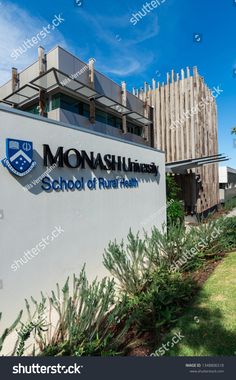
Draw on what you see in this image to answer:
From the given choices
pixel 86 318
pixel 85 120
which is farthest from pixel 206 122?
pixel 86 318

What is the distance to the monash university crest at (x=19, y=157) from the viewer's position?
13.0 feet

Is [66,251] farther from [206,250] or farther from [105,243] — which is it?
[206,250]

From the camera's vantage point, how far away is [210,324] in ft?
12.6

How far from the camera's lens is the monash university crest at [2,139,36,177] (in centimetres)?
397

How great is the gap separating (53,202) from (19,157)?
1.17 metres

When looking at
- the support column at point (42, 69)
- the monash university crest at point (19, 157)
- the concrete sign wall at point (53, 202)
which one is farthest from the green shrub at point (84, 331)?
the support column at point (42, 69)

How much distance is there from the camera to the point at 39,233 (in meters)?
4.49

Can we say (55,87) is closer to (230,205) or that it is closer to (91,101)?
(91,101)

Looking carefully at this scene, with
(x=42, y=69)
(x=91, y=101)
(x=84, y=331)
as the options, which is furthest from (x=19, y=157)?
(x=91, y=101)

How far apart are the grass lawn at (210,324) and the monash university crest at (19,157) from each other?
3845 mm

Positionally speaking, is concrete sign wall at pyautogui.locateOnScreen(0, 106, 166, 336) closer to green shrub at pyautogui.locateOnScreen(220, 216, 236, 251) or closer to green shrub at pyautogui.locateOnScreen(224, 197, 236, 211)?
green shrub at pyautogui.locateOnScreen(220, 216, 236, 251)

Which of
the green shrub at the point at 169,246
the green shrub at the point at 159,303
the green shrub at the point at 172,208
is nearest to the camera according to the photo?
the green shrub at the point at 159,303

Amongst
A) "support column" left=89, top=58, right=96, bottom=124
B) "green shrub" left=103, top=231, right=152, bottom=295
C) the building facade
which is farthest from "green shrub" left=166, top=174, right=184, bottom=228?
"support column" left=89, top=58, right=96, bottom=124

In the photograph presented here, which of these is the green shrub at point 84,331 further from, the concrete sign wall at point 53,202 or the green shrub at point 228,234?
the green shrub at point 228,234
